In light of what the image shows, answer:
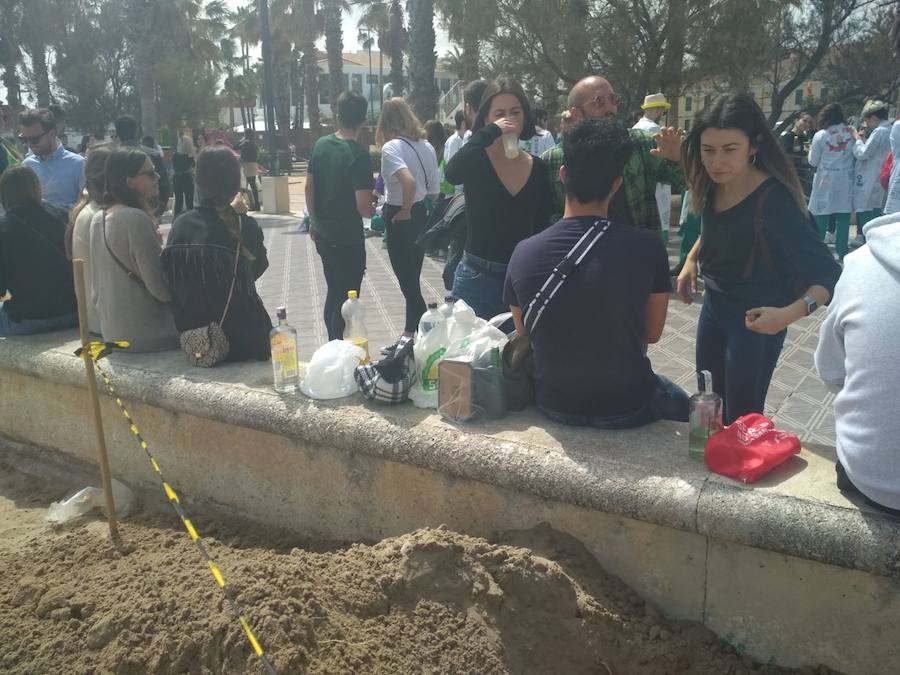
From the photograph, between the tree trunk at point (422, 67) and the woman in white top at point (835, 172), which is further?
the tree trunk at point (422, 67)

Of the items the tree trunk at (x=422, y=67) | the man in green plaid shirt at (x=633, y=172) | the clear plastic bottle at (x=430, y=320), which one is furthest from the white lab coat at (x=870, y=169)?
the tree trunk at (x=422, y=67)

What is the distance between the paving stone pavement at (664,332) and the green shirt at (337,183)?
1231mm

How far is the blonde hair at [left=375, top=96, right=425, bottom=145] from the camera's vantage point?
5.64 meters

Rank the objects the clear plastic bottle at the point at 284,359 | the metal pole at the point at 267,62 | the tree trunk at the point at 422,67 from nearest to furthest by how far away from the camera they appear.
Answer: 1. the clear plastic bottle at the point at 284,359
2. the tree trunk at the point at 422,67
3. the metal pole at the point at 267,62

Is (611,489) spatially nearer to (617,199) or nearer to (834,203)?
(617,199)

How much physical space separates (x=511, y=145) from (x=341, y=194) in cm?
176

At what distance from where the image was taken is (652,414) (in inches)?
117

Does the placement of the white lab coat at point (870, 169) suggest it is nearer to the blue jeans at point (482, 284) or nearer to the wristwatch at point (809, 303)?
the blue jeans at point (482, 284)

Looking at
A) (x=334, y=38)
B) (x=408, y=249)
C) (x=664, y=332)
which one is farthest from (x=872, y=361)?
(x=334, y=38)

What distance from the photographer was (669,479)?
2.45 meters

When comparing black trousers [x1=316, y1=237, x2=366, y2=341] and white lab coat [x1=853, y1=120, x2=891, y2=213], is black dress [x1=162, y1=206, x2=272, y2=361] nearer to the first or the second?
black trousers [x1=316, y1=237, x2=366, y2=341]

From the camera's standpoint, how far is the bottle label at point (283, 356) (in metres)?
3.49

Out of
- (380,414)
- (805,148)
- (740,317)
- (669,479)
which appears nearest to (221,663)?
(380,414)

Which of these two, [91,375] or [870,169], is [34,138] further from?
[870,169]
